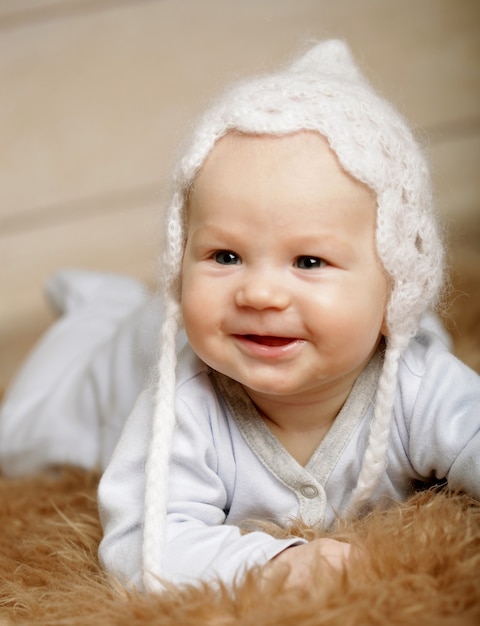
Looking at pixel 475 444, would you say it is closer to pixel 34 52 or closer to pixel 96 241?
pixel 96 241

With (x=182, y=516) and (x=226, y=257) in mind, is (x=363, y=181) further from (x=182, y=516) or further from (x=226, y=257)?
(x=182, y=516)

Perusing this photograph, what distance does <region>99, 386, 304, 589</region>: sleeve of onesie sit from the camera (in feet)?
2.69

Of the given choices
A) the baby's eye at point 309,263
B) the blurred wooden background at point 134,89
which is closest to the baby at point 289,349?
the baby's eye at point 309,263

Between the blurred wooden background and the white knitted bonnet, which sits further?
the blurred wooden background

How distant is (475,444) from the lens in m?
0.89

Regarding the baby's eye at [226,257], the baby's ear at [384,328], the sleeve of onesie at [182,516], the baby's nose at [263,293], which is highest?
the baby's eye at [226,257]

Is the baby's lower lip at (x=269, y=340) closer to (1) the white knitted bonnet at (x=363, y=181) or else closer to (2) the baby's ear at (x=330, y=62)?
(1) the white knitted bonnet at (x=363, y=181)

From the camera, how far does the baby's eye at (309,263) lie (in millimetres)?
845

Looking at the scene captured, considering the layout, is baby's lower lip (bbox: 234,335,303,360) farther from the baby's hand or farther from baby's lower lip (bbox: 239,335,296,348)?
the baby's hand

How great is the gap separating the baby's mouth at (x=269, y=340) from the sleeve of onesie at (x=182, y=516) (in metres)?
0.13

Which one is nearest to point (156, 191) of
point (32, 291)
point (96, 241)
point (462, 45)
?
point (96, 241)

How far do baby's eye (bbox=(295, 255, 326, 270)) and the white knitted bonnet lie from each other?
0.06 m

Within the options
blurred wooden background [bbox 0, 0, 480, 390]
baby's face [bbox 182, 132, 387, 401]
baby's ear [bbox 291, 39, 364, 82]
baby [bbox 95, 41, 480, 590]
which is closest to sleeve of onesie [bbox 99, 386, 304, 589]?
baby [bbox 95, 41, 480, 590]

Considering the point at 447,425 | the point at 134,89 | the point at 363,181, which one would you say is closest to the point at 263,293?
the point at 363,181
